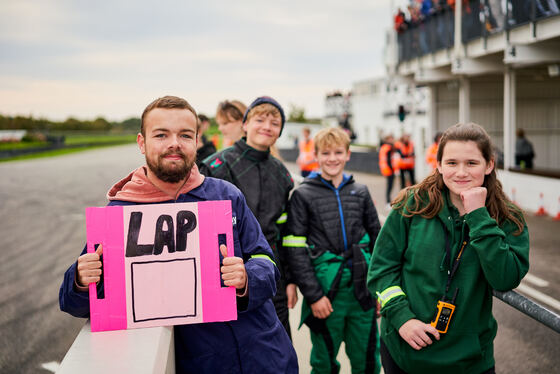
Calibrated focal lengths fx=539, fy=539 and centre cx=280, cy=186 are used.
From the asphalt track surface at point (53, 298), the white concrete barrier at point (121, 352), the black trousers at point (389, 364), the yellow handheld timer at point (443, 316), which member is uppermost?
the white concrete barrier at point (121, 352)

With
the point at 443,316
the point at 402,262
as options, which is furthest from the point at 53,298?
the point at 443,316

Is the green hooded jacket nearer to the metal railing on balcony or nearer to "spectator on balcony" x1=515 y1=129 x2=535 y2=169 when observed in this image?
the metal railing on balcony

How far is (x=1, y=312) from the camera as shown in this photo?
6.53 m

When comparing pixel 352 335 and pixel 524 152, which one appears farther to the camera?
pixel 524 152

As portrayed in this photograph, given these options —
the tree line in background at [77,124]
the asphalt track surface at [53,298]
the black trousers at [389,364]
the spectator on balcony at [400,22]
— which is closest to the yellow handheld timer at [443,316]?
the black trousers at [389,364]

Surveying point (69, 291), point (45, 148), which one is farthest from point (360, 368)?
point (45, 148)

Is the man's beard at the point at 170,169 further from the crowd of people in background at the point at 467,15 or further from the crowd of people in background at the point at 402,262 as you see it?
the crowd of people in background at the point at 467,15

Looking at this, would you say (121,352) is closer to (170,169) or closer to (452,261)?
(170,169)

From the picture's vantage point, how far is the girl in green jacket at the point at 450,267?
2395mm

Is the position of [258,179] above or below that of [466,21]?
below

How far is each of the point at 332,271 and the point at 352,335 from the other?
48 centimetres

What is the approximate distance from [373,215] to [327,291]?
26.0 inches

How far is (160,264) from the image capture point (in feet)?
6.89

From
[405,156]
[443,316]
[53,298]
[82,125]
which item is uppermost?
[82,125]
